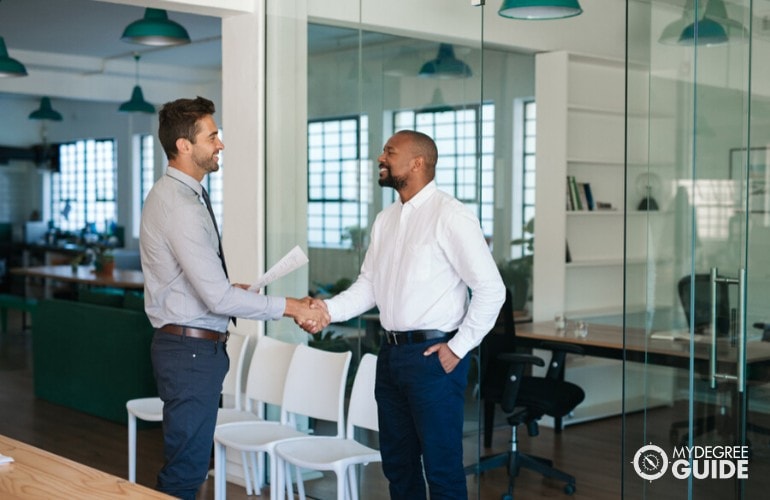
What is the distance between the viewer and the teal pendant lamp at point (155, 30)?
7262 mm

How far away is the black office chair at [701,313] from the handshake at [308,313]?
1.43 meters

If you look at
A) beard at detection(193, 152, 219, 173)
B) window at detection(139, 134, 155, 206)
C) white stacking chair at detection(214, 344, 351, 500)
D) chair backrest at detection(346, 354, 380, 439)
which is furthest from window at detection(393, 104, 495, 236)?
window at detection(139, 134, 155, 206)

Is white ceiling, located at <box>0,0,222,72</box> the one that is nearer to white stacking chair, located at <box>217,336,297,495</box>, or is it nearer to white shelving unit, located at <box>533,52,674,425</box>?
white shelving unit, located at <box>533,52,674,425</box>

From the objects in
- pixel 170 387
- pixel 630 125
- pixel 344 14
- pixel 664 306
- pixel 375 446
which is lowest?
pixel 375 446

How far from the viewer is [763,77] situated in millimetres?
3629

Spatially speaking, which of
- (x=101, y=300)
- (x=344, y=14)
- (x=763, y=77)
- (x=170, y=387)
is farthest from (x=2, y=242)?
(x=763, y=77)

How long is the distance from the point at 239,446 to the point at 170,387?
939 mm

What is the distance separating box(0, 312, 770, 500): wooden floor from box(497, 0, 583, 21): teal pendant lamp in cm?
222

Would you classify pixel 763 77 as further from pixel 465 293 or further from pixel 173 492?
pixel 173 492

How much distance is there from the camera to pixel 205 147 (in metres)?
3.78

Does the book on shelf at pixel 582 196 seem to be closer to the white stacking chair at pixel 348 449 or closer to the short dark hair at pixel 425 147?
the white stacking chair at pixel 348 449

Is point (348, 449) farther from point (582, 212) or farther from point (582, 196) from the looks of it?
point (582, 196)

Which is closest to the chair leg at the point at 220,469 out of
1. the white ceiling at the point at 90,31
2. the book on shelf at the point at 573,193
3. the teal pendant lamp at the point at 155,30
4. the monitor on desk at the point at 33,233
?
the teal pendant lamp at the point at 155,30

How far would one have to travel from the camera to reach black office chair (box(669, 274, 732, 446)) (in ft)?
12.1
